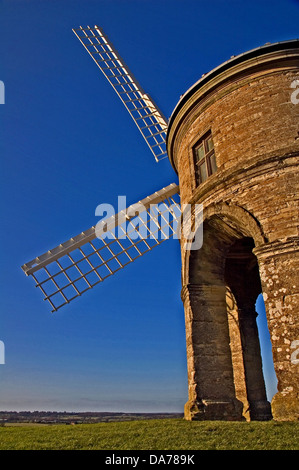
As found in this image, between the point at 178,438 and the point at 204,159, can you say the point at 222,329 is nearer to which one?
the point at 178,438

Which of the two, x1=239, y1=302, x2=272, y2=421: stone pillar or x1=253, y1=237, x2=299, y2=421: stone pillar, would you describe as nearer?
x1=253, y1=237, x2=299, y2=421: stone pillar

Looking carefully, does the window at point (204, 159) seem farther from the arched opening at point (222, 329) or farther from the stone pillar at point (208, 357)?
the stone pillar at point (208, 357)

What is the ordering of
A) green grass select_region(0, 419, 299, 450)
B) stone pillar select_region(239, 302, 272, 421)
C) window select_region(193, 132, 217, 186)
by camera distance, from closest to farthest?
green grass select_region(0, 419, 299, 450)
window select_region(193, 132, 217, 186)
stone pillar select_region(239, 302, 272, 421)

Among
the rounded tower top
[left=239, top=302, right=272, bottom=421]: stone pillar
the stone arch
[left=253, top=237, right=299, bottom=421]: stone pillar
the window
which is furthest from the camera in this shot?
[left=239, top=302, right=272, bottom=421]: stone pillar

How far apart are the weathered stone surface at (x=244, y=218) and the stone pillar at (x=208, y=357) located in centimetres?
2

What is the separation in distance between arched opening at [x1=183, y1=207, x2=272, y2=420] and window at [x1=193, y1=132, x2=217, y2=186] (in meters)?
1.34

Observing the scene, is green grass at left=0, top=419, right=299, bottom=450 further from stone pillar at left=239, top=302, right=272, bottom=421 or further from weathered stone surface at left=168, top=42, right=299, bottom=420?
stone pillar at left=239, top=302, right=272, bottom=421

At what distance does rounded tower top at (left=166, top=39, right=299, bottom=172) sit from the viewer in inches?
333

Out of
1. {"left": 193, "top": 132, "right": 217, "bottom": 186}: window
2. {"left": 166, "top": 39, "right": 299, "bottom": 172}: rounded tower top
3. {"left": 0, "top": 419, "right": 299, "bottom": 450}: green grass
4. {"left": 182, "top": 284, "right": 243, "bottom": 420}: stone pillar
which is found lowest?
{"left": 0, "top": 419, "right": 299, "bottom": 450}: green grass

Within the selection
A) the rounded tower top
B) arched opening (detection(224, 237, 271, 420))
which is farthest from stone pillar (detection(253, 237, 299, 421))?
the rounded tower top

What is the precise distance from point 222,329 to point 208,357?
0.73m

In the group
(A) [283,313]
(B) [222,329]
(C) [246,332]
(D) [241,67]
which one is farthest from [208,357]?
(D) [241,67]

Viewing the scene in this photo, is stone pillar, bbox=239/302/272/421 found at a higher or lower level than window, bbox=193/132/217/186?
lower
